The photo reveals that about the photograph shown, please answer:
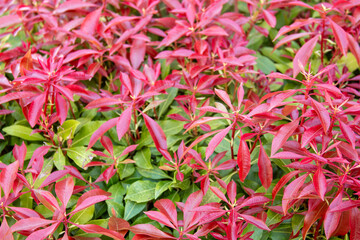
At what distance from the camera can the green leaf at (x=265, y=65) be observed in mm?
1818

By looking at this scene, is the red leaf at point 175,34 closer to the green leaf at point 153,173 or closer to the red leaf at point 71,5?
the red leaf at point 71,5

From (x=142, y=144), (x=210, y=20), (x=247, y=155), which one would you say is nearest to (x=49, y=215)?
(x=142, y=144)

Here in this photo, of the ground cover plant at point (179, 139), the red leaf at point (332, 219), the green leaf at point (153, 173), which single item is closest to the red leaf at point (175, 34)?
the ground cover plant at point (179, 139)

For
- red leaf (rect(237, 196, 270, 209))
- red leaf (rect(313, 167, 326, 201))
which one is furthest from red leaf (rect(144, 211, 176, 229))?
red leaf (rect(313, 167, 326, 201))

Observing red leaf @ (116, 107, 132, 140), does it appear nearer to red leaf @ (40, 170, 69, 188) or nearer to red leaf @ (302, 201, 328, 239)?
red leaf @ (40, 170, 69, 188)

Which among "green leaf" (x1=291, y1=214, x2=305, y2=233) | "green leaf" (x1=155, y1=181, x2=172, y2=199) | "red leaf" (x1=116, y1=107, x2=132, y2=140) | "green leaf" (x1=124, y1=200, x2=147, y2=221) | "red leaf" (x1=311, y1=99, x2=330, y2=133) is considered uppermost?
"red leaf" (x1=311, y1=99, x2=330, y2=133)

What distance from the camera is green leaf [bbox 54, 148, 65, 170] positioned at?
4.57 feet

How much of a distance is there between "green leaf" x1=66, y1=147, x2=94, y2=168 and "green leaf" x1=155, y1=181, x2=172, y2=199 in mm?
302

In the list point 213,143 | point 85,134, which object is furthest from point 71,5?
point 213,143

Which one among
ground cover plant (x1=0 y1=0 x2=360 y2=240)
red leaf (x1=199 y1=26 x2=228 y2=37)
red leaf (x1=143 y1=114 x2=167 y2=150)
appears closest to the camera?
ground cover plant (x1=0 y1=0 x2=360 y2=240)

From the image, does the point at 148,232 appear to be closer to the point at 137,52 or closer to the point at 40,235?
the point at 40,235

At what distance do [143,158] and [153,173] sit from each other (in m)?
0.08

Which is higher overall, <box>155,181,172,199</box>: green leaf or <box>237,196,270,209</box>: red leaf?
<box>237,196,270,209</box>: red leaf

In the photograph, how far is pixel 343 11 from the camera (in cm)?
166
